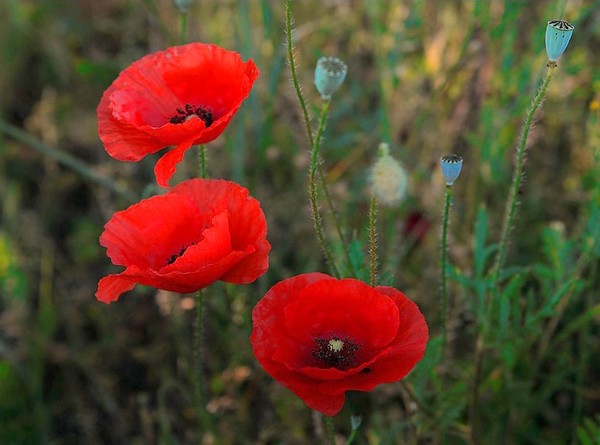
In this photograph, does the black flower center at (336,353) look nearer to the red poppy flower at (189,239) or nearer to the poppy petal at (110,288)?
the red poppy flower at (189,239)

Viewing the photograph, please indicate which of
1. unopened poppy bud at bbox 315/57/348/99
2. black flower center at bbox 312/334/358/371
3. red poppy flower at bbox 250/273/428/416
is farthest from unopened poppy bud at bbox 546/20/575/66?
black flower center at bbox 312/334/358/371

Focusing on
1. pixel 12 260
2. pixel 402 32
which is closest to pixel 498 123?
pixel 402 32

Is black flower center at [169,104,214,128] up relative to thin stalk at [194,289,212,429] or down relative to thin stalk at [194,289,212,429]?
up

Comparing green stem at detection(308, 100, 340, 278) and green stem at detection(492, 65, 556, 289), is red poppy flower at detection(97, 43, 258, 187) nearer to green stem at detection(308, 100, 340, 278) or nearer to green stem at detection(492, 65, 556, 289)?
green stem at detection(308, 100, 340, 278)

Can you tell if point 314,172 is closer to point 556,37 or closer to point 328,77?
point 328,77

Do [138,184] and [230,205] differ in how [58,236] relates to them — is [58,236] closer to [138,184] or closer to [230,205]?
[138,184]

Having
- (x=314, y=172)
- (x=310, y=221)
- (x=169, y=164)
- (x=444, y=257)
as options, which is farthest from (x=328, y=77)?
(x=310, y=221)
